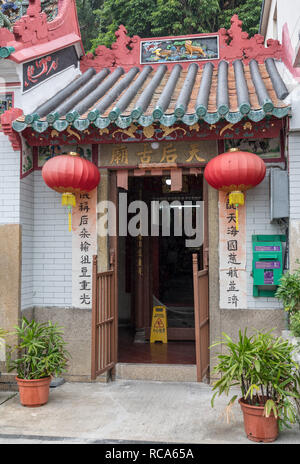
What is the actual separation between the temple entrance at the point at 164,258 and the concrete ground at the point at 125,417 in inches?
106

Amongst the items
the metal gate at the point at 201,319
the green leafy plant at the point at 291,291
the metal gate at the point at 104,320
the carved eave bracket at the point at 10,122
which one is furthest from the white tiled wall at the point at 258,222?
the carved eave bracket at the point at 10,122

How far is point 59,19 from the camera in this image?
22.6 ft

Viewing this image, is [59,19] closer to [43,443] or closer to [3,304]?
[3,304]

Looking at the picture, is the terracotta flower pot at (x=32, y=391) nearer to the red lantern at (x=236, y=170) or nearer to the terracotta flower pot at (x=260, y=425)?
the terracotta flower pot at (x=260, y=425)

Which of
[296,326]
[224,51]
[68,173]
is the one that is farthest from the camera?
[224,51]

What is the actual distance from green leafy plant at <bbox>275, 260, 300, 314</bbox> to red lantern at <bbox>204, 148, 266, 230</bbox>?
121cm

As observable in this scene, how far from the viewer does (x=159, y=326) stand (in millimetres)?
8383

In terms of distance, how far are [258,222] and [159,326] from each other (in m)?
3.38

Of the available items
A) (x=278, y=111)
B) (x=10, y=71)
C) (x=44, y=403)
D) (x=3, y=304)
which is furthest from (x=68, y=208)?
(x=278, y=111)

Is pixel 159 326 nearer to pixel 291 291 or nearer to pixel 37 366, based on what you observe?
pixel 37 366

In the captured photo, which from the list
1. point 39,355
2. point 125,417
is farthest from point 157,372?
point 39,355

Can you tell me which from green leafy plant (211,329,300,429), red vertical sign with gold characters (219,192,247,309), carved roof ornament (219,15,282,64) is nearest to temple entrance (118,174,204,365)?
carved roof ornament (219,15,282,64)

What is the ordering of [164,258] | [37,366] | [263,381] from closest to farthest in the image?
1. [263,381]
2. [37,366]
3. [164,258]

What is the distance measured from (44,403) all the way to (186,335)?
12.5ft
